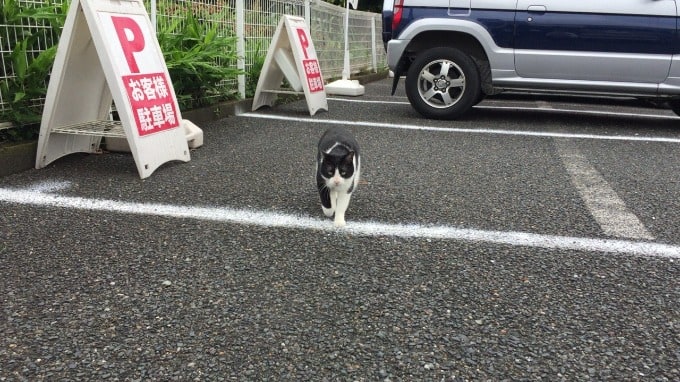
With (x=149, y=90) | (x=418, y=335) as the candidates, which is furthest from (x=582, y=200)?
(x=149, y=90)

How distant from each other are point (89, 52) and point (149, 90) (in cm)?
49

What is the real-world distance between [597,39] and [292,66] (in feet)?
10.8

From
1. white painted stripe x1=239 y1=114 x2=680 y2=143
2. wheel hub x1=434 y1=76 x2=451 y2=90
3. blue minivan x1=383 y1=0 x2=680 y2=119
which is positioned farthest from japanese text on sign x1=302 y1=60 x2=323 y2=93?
wheel hub x1=434 y1=76 x2=451 y2=90

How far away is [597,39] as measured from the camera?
5.58 metres

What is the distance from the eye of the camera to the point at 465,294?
6.93ft

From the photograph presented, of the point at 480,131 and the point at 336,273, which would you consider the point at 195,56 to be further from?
the point at 336,273

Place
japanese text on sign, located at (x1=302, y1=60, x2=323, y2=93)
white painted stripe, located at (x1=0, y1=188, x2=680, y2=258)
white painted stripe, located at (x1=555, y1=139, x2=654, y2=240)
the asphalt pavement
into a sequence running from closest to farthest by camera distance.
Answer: the asphalt pavement → white painted stripe, located at (x1=0, y1=188, x2=680, y2=258) → white painted stripe, located at (x1=555, y1=139, x2=654, y2=240) → japanese text on sign, located at (x1=302, y1=60, x2=323, y2=93)

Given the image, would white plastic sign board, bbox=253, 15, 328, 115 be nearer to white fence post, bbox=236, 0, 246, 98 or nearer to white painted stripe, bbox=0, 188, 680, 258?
white fence post, bbox=236, 0, 246, 98

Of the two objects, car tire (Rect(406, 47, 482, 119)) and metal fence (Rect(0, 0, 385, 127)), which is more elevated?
metal fence (Rect(0, 0, 385, 127))

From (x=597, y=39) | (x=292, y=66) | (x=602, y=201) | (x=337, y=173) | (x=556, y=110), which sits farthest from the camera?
(x=556, y=110)

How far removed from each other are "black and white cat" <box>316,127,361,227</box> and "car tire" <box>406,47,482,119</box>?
11.2 ft

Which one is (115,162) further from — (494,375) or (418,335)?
(494,375)

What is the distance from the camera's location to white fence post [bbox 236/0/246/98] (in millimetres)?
6352

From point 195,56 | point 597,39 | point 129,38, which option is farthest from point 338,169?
point 597,39
